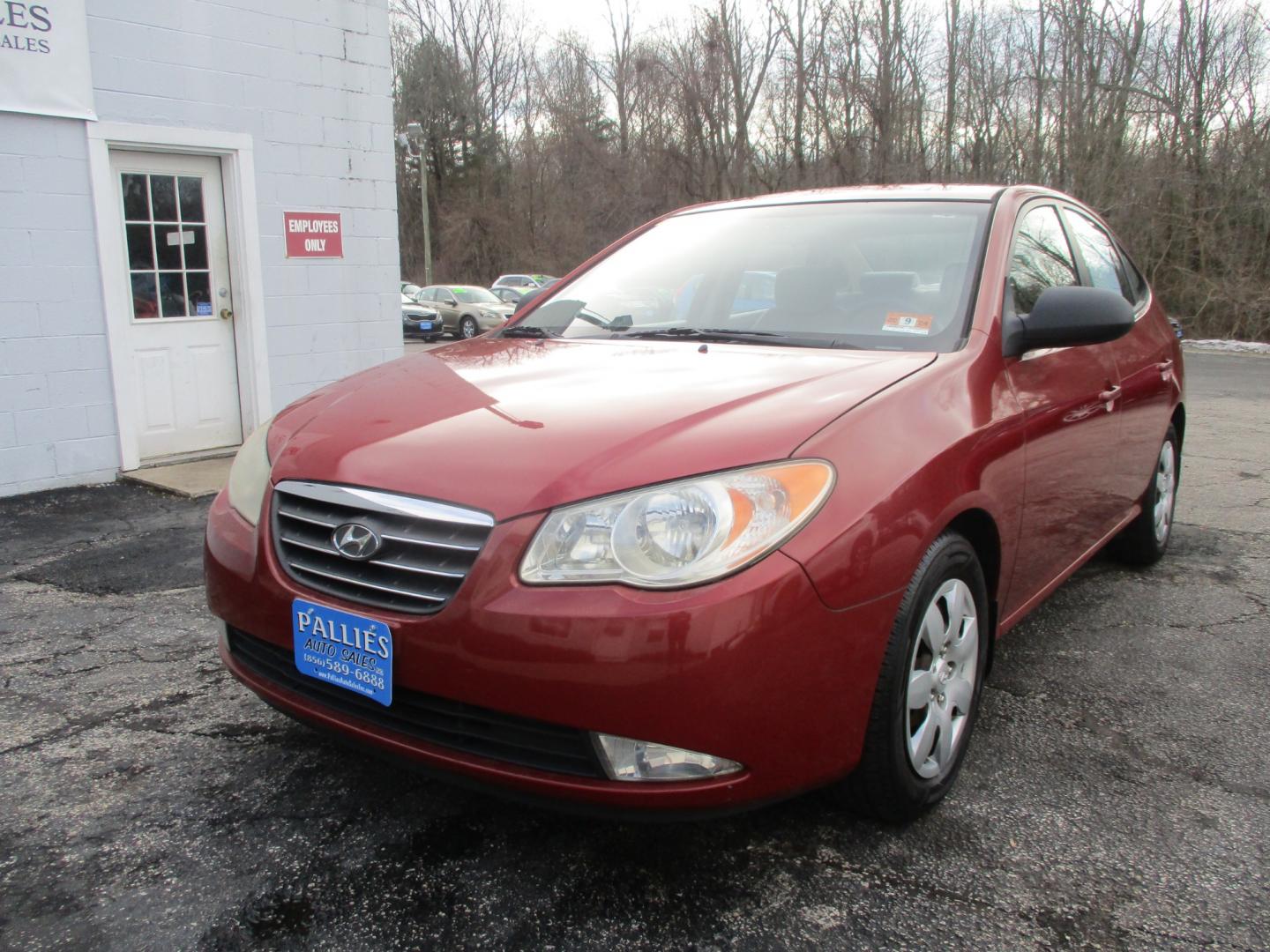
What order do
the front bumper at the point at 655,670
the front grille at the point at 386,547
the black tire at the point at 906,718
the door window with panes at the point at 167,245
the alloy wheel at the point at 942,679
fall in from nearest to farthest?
1. the front bumper at the point at 655,670
2. the front grille at the point at 386,547
3. the black tire at the point at 906,718
4. the alloy wheel at the point at 942,679
5. the door window with panes at the point at 167,245

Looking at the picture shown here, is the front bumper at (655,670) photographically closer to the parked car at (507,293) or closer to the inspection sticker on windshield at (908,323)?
the inspection sticker on windshield at (908,323)

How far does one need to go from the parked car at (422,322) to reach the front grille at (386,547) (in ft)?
78.8

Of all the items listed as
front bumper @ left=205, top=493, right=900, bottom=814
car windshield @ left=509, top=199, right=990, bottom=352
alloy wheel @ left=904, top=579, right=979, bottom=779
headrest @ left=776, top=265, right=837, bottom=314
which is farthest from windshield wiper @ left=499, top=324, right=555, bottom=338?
alloy wheel @ left=904, top=579, right=979, bottom=779

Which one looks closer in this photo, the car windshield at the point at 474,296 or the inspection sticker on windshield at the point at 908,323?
the inspection sticker on windshield at the point at 908,323

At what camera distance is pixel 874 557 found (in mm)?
1980

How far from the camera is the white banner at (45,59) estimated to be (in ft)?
18.8

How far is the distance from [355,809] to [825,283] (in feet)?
6.58

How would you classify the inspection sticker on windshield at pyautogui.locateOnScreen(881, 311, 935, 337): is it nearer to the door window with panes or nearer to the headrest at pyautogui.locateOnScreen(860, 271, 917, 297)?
the headrest at pyautogui.locateOnScreen(860, 271, 917, 297)

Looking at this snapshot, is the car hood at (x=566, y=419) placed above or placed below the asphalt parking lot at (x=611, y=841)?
above

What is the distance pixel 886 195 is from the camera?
3350 millimetres

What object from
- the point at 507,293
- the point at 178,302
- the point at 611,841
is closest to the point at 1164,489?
the point at 611,841

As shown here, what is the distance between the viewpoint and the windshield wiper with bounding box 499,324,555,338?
3.29m

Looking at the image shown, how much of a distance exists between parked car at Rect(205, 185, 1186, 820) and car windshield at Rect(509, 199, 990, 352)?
0.05 feet

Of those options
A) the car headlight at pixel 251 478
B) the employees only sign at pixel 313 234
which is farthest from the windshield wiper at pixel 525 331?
the employees only sign at pixel 313 234
